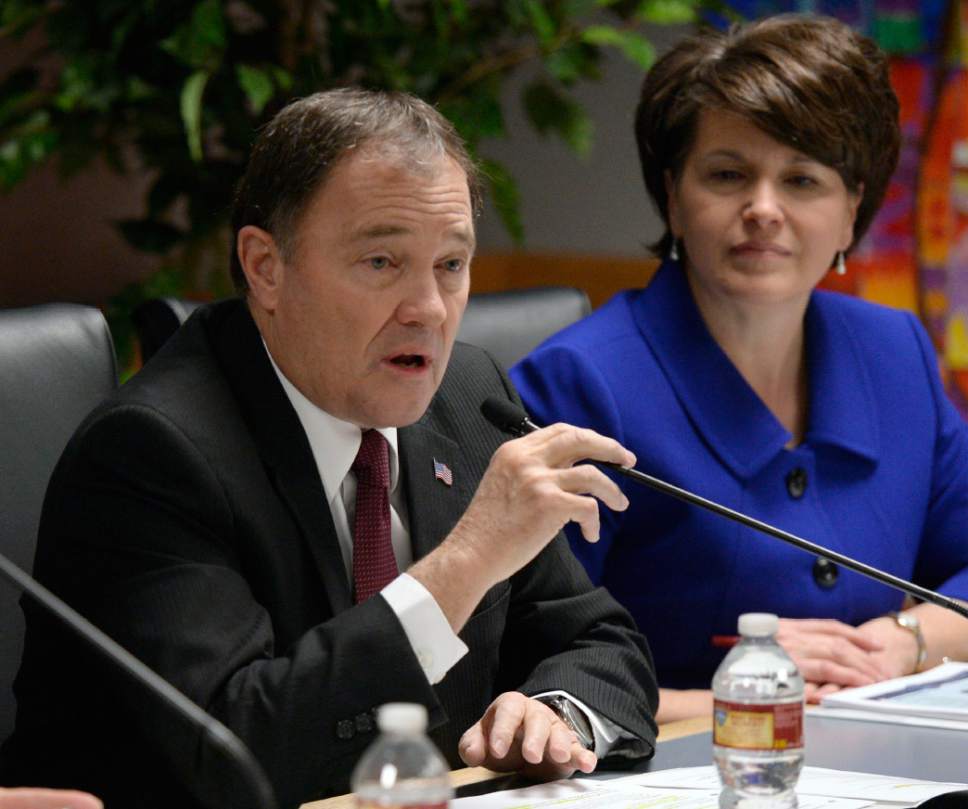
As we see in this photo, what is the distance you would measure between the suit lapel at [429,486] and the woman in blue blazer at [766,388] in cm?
36

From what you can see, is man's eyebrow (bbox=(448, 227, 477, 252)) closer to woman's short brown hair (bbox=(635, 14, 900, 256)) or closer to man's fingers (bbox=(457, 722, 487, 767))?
man's fingers (bbox=(457, 722, 487, 767))

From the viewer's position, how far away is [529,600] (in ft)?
5.92

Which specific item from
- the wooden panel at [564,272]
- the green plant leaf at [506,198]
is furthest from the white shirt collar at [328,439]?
the wooden panel at [564,272]

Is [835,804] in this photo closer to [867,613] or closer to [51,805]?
[51,805]

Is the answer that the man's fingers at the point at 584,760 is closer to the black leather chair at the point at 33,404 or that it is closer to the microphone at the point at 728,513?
the microphone at the point at 728,513

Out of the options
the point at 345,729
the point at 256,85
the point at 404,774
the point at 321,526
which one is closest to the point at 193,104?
the point at 256,85

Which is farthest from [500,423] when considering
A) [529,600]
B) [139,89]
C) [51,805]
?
[139,89]

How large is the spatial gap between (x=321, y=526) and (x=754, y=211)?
0.91 meters

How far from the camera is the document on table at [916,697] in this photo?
1.75 metres

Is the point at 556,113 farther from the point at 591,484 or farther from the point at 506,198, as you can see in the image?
the point at 591,484

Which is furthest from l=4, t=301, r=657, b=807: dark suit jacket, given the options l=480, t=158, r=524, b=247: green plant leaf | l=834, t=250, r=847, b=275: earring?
l=480, t=158, r=524, b=247: green plant leaf

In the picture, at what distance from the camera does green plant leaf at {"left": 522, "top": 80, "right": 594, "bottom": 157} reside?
11.9ft

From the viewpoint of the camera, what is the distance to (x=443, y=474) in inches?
68.7

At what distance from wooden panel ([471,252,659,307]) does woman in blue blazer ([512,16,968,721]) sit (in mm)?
1796
